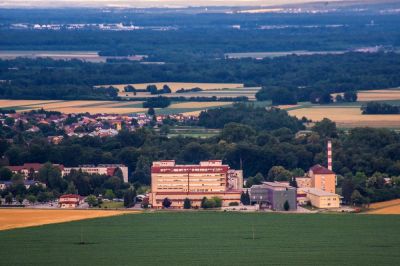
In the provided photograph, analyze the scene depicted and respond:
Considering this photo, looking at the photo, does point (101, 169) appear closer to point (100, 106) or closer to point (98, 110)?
point (98, 110)

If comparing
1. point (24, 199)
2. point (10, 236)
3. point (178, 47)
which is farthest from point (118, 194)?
point (178, 47)

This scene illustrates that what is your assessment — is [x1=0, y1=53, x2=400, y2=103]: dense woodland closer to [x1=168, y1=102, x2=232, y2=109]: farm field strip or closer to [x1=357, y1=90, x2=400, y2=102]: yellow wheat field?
[x1=357, y1=90, x2=400, y2=102]: yellow wheat field

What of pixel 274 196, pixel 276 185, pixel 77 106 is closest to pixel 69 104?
pixel 77 106

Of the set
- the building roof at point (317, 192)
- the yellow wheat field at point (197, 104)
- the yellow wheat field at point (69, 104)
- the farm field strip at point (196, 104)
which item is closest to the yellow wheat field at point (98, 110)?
the yellow wheat field at point (69, 104)

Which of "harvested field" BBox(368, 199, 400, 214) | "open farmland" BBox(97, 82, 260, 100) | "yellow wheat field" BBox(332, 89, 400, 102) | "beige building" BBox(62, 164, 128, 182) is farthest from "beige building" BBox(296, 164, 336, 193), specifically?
"open farmland" BBox(97, 82, 260, 100)

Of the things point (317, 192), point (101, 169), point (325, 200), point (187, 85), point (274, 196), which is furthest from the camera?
point (187, 85)

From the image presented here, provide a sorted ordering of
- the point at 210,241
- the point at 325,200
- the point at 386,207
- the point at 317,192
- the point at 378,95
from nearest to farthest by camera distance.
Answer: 1. the point at 210,241
2. the point at 386,207
3. the point at 325,200
4. the point at 317,192
5. the point at 378,95
